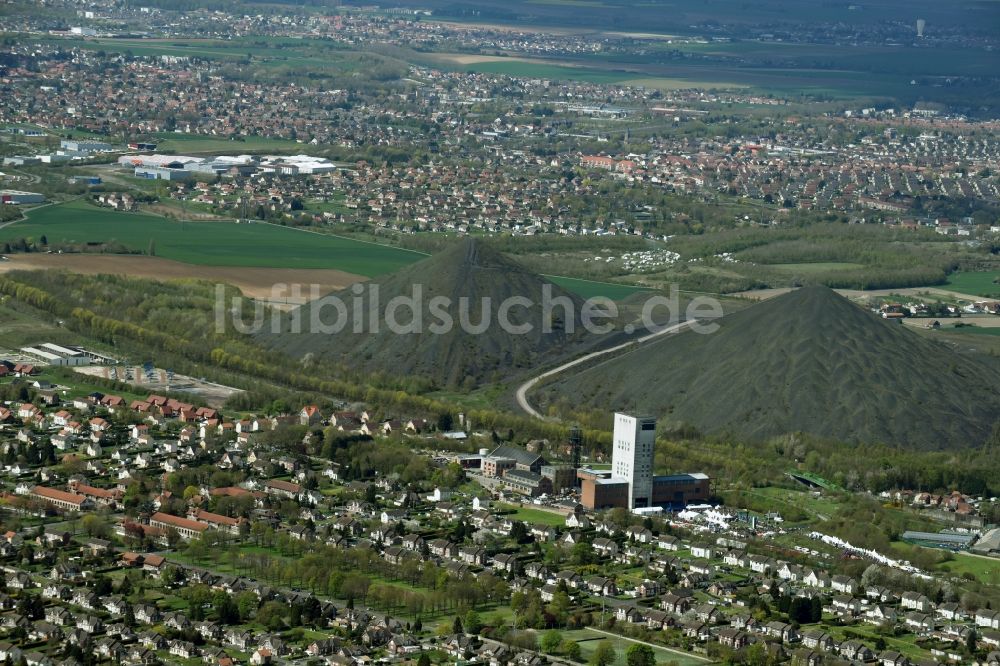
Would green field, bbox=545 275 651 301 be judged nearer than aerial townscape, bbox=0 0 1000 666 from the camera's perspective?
No

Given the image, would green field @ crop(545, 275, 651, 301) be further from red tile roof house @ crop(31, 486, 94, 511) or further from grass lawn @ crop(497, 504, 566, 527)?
red tile roof house @ crop(31, 486, 94, 511)

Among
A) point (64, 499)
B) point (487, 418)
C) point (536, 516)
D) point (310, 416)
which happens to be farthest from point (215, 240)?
point (536, 516)

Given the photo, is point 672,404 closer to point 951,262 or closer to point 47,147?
point 951,262

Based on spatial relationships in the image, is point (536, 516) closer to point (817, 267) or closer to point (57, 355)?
point (57, 355)

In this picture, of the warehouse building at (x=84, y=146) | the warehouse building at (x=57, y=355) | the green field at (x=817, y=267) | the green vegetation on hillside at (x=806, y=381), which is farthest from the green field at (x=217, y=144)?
the green vegetation on hillside at (x=806, y=381)

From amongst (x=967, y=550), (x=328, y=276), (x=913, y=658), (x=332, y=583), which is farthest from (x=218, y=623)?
(x=328, y=276)

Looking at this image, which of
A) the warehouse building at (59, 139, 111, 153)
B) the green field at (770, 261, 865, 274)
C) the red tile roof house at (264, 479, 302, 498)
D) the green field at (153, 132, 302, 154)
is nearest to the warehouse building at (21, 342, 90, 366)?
the red tile roof house at (264, 479, 302, 498)
